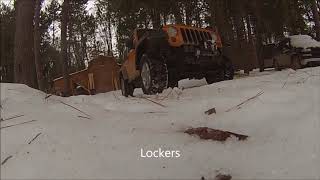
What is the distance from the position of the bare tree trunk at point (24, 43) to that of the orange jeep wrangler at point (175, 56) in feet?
8.27

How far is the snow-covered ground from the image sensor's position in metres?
3.90

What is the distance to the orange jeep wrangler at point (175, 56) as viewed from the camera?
9.59m

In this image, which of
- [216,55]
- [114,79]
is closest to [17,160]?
[216,55]

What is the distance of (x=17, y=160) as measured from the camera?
13.2ft

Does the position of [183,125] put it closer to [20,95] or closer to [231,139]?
[231,139]

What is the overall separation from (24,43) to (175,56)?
10.3 feet

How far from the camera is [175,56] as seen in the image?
9711 mm

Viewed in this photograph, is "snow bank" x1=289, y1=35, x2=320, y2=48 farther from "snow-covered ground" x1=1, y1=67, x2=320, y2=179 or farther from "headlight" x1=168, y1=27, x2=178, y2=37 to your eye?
"snow-covered ground" x1=1, y1=67, x2=320, y2=179

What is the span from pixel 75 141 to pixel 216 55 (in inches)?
262

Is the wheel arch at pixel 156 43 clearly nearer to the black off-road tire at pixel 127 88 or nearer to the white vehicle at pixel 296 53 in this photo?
the black off-road tire at pixel 127 88

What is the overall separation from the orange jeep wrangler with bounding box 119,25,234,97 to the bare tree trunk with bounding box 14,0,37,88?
2520mm

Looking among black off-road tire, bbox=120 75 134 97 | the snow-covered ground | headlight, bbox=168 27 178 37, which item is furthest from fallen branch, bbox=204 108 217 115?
black off-road tire, bbox=120 75 134 97

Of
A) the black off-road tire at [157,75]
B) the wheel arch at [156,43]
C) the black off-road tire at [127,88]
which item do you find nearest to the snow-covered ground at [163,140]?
the black off-road tire at [157,75]

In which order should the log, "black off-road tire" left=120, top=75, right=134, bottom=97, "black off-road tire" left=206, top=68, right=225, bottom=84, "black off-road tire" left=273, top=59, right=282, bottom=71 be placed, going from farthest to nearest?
1. "black off-road tire" left=273, top=59, right=282, bottom=71
2. "black off-road tire" left=120, top=75, right=134, bottom=97
3. "black off-road tire" left=206, top=68, right=225, bottom=84
4. the log
